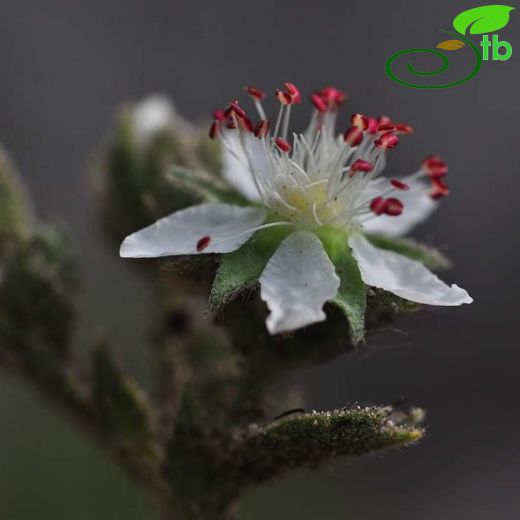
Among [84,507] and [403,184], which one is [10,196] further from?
[84,507]

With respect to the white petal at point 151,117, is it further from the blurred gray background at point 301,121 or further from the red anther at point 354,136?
the blurred gray background at point 301,121

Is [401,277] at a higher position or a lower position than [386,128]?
lower

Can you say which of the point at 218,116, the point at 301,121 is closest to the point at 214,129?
the point at 218,116

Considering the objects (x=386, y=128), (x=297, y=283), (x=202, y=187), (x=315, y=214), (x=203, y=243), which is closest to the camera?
(x=297, y=283)

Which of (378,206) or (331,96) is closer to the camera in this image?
(378,206)

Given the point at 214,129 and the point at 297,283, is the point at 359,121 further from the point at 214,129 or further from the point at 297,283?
the point at 297,283

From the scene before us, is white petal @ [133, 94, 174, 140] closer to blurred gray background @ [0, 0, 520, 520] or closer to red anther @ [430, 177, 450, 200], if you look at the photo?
red anther @ [430, 177, 450, 200]

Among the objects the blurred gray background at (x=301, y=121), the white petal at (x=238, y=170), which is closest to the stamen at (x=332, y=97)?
the white petal at (x=238, y=170)
